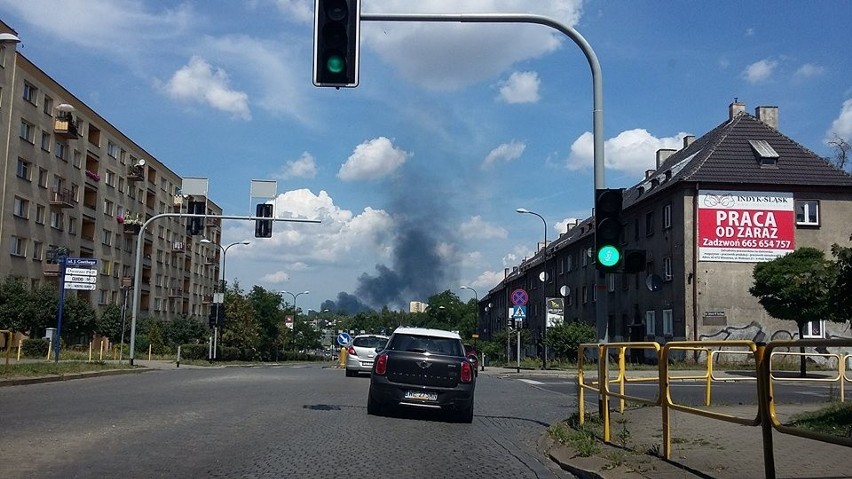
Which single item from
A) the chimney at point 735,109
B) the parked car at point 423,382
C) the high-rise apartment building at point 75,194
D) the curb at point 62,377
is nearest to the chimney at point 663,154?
the chimney at point 735,109

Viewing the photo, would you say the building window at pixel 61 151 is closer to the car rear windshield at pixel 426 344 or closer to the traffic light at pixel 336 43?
the car rear windshield at pixel 426 344

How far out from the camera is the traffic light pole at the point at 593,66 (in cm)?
1094

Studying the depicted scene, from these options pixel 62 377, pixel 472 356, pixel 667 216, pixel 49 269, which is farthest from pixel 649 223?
pixel 49 269

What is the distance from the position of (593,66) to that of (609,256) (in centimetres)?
289

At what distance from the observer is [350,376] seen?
96.3ft

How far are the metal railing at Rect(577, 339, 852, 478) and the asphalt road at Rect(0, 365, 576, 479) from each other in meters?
1.23

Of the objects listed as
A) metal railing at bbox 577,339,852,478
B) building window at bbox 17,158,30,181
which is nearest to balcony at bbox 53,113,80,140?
building window at bbox 17,158,30,181

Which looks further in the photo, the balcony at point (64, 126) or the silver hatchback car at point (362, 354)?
the balcony at point (64, 126)

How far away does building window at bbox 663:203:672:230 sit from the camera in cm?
4394

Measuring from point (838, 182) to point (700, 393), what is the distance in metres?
35.7

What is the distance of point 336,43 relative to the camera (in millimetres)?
10320

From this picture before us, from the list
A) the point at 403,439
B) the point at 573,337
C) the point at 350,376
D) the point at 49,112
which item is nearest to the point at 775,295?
the point at 573,337

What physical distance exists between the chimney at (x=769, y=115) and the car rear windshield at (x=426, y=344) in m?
41.3

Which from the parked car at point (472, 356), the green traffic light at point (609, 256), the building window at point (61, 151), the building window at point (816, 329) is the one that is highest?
the building window at point (61, 151)
